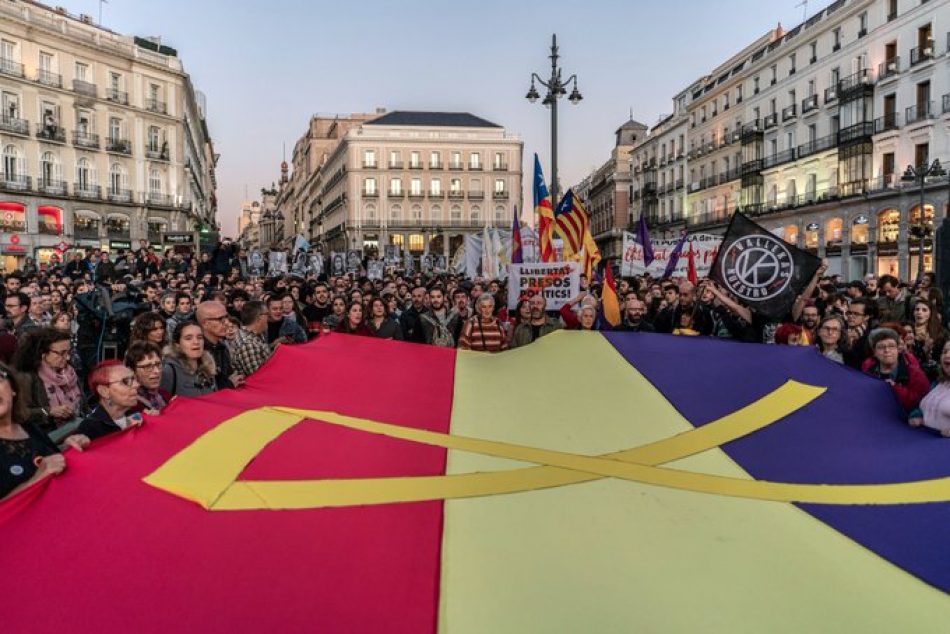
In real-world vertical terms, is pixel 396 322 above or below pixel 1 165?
below

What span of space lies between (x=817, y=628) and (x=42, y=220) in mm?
51289

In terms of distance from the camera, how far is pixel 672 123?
6544cm

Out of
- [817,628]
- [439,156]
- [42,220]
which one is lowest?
[817,628]

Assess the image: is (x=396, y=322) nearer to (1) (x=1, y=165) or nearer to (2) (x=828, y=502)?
(2) (x=828, y=502)

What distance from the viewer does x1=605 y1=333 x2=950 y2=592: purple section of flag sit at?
2570 mm

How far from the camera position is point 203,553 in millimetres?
2211

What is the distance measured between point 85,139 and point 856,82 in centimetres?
4876

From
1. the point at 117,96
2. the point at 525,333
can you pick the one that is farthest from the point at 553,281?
the point at 117,96

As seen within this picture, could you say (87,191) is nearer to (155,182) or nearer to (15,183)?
(15,183)

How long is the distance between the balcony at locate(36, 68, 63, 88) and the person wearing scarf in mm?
49261

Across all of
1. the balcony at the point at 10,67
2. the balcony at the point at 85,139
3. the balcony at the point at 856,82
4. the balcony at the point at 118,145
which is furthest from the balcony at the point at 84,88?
the balcony at the point at 856,82

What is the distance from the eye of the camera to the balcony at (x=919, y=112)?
116 feet

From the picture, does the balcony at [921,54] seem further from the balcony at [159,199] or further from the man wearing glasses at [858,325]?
the balcony at [159,199]

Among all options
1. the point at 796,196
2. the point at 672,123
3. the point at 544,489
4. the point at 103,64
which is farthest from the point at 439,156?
the point at 544,489
